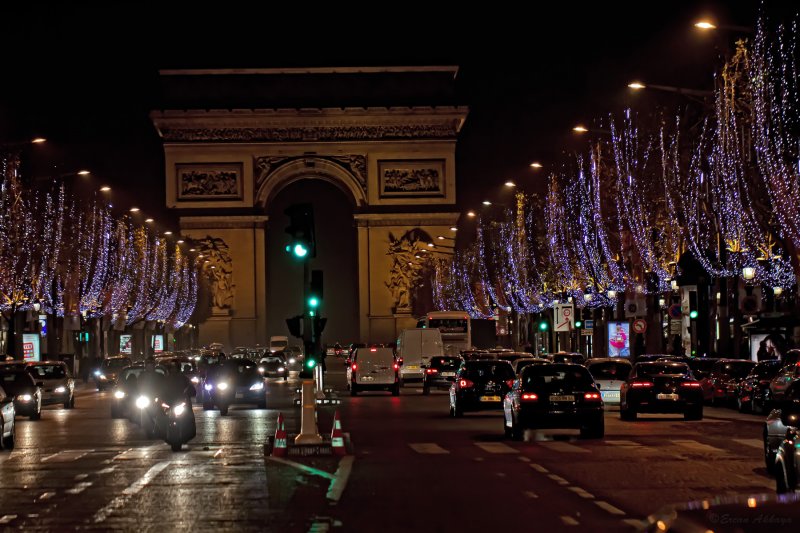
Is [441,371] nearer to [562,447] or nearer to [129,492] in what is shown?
[562,447]

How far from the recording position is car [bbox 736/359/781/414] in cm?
3566

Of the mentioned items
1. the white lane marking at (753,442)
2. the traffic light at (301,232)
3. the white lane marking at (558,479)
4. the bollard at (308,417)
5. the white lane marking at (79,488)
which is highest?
the traffic light at (301,232)

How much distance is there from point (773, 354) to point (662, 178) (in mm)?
8232

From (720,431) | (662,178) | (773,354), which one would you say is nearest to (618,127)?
(662,178)

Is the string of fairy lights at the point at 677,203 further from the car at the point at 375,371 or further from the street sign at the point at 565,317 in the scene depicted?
the car at the point at 375,371

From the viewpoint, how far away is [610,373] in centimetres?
3966

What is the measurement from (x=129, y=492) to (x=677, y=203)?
118 ft

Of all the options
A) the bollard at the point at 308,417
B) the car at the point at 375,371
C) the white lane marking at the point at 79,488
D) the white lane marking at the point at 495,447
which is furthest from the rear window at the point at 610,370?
the white lane marking at the point at 79,488

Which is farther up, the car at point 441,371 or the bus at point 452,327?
the bus at point 452,327

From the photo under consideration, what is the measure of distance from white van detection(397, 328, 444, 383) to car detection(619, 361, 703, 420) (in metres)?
27.9

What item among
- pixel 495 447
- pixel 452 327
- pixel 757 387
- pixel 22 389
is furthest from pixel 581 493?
pixel 452 327

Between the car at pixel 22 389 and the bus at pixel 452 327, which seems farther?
the bus at pixel 452 327

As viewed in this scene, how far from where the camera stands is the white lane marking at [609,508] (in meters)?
14.5

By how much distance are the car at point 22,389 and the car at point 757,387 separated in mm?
16808
